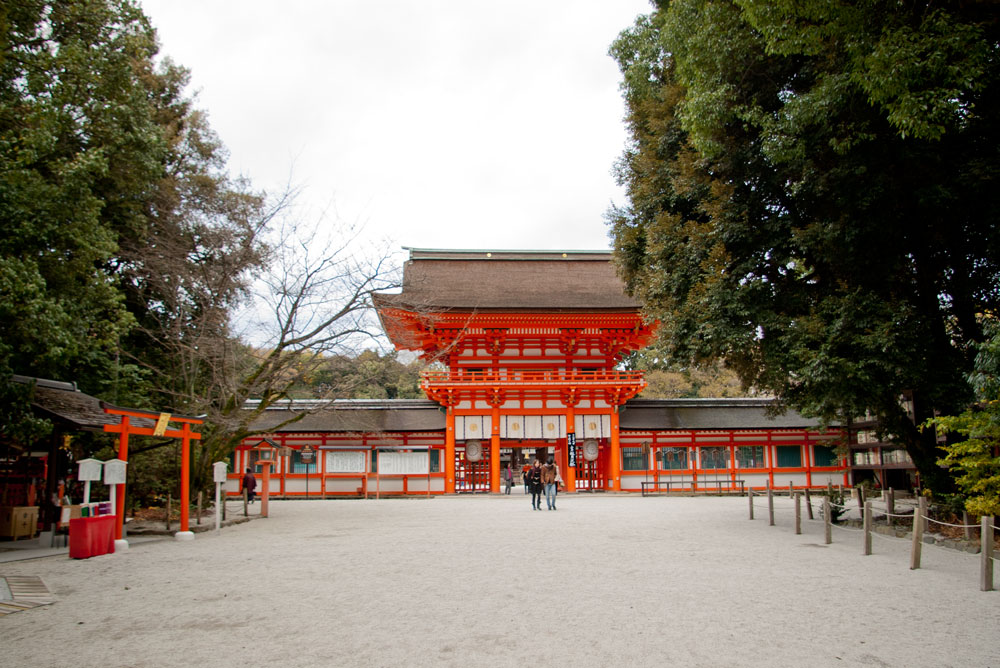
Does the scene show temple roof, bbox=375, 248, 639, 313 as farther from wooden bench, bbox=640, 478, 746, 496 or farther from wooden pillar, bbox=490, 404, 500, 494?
wooden bench, bbox=640, 478, 746, 496

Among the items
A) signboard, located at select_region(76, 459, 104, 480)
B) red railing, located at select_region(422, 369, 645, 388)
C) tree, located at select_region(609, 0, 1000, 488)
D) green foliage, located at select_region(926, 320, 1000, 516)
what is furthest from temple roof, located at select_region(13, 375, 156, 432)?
red railing, located at select_region(422, 369, 645, 388)

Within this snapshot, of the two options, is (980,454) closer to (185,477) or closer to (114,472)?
(114,472)

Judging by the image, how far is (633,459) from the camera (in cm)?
2383

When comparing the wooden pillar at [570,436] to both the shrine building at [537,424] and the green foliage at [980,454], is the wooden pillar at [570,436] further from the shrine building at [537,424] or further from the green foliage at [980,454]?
the green foliage at [980,454]

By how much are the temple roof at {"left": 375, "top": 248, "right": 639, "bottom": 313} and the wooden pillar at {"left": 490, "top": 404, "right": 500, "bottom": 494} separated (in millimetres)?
3853

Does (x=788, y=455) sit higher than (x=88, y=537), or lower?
higher

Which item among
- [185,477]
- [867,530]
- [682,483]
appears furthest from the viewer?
[682,483]

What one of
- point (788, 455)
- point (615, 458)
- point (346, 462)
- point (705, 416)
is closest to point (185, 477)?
point (346, 462)

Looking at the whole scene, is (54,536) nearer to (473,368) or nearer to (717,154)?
(717,154)

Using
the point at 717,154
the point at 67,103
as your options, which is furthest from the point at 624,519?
the point at 67,103

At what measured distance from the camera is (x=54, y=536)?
402 inches

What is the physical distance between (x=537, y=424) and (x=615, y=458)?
9.73 feet

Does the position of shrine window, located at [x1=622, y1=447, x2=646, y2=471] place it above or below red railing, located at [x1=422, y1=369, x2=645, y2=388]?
below

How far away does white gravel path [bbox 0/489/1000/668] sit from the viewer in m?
4.50
